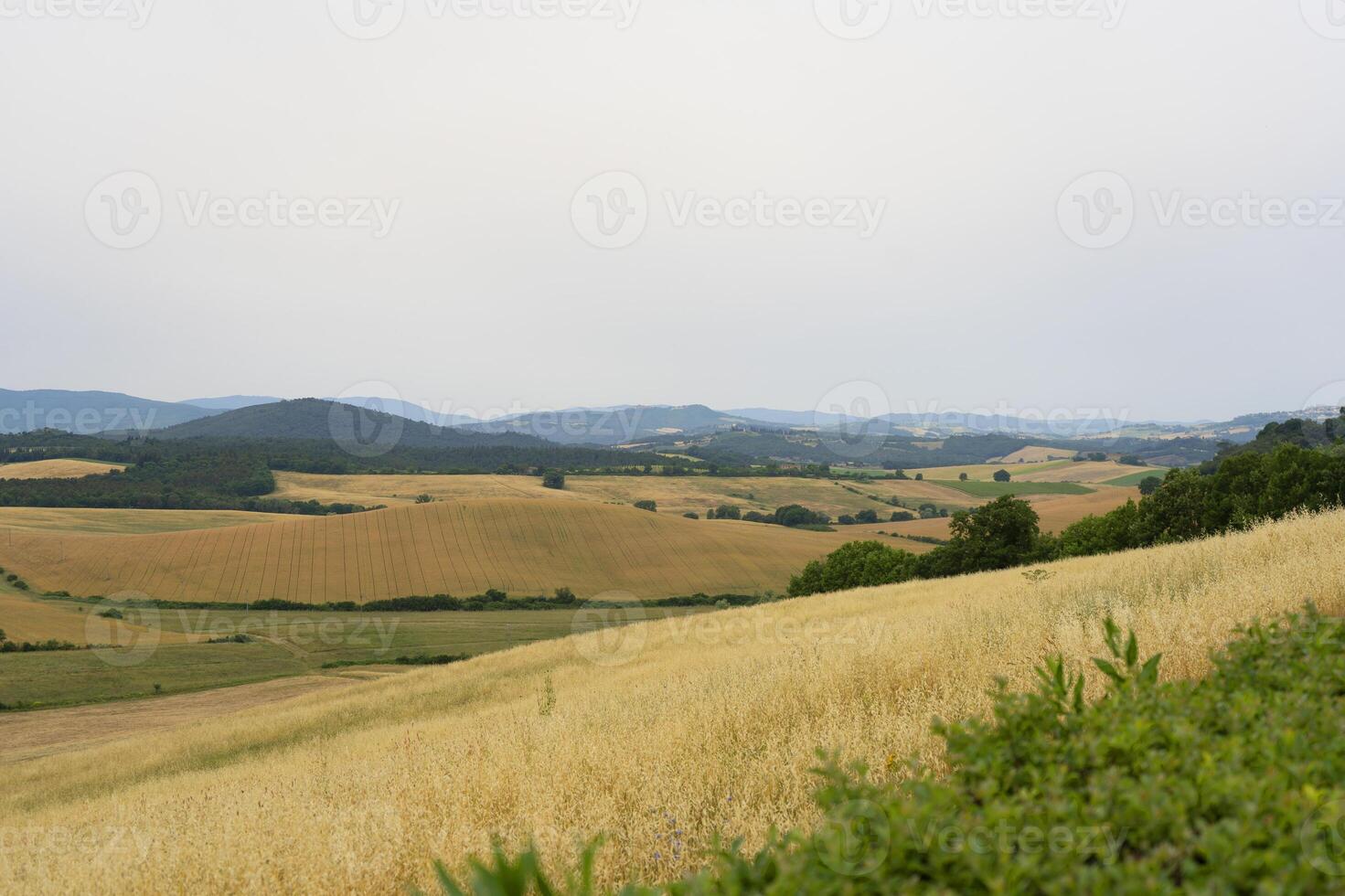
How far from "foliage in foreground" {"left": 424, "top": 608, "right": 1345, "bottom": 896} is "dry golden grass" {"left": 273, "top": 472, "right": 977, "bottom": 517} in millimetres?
116143

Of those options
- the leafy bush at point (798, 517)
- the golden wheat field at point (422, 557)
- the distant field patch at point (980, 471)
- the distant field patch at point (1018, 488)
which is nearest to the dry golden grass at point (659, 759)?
the golden wheat field at point (422, 557)

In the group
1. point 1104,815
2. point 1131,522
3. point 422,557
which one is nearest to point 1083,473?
point 1131,522

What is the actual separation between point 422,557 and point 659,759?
82.3 metres

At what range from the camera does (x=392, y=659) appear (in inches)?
2071

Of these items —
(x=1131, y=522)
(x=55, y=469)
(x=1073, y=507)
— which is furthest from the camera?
(x=55, y=469)

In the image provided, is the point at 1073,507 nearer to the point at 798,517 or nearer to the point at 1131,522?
the point at 798,517

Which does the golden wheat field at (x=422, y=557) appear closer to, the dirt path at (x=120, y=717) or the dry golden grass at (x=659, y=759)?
the dirt path at (x=120, y=717)

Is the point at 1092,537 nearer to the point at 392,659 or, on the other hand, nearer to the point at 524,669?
the point at 524,669

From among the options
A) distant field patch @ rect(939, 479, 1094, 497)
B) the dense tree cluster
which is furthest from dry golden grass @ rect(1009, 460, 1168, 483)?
the dense tree cluster

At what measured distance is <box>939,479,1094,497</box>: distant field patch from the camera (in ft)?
385

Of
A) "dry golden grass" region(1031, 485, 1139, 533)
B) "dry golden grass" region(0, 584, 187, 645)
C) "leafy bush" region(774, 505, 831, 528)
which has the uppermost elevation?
"dry golden grass" region(1031, 485, 1139, 533)

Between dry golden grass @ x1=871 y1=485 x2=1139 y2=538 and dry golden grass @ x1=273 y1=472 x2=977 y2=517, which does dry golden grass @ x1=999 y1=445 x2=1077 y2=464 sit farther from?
dry golden grass @ x1=871 y1=485 x2=1139 y2=538

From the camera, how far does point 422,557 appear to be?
8294 cm

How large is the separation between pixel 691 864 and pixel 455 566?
268 ft
